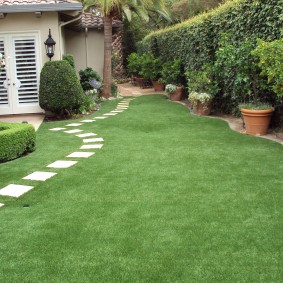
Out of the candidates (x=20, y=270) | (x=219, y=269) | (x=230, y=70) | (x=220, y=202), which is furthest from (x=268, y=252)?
(x=230, y=70)

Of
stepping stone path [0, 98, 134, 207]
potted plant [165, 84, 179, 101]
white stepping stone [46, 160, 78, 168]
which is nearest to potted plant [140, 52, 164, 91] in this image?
potted plant [165, 84, 179, 101]

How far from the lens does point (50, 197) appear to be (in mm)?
4781

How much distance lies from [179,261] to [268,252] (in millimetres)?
743

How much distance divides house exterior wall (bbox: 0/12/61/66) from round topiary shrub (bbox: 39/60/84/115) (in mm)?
1183

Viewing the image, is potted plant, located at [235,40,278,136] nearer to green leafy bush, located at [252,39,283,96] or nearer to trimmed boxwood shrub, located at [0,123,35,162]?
green leafy bush, located at [252,39,283,96]

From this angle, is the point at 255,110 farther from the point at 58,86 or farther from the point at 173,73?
the point at 173,73

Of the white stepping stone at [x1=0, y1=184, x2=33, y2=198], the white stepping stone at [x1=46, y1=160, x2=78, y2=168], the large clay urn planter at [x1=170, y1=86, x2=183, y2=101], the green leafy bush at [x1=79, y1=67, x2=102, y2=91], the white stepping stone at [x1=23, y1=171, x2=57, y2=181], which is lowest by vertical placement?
the white stepping stone at [x1=0, y1=184, x2=33, y2=198]

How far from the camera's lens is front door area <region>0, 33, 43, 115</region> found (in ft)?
38.4

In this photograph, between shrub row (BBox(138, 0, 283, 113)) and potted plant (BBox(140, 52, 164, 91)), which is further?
potted plant (BBox(140, 52, 164, 91))

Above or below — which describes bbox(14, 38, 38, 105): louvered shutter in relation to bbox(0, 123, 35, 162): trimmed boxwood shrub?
above

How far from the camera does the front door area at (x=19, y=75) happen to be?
11695 mm

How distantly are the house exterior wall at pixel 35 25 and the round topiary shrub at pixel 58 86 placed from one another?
1183 mm

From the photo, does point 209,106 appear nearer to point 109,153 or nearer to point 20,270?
point 109,153

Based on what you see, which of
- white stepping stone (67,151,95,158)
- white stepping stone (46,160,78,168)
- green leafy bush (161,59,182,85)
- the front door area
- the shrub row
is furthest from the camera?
green leafy bush (161,59,182,85)
